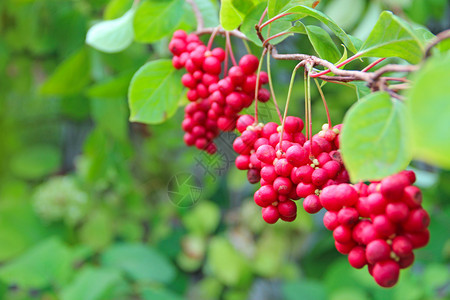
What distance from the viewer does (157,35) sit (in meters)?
0.71

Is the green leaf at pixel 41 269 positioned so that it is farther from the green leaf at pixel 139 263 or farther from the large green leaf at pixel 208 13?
the large green leaf at pixel 208 13

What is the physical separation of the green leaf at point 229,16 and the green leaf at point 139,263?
94cm

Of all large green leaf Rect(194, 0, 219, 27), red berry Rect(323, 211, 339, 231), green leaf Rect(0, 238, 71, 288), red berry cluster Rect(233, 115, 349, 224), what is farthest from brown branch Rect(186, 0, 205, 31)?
green leaf Rect(0, 238, 71, 288)

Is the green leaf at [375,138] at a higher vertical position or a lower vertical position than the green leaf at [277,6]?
lower

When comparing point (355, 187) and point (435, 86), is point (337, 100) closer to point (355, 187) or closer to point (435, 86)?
point (355, 187)

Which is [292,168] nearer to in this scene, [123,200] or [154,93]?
[154,93]

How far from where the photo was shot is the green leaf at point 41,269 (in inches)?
43.9

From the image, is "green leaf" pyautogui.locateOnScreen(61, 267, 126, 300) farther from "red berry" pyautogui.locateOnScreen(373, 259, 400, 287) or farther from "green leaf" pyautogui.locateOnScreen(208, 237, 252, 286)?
"red berry" pyautogui.locateOnScreen(373, 259, 400, 287)

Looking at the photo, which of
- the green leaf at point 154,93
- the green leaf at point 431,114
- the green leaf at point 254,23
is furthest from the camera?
the green leaf at point 154,93

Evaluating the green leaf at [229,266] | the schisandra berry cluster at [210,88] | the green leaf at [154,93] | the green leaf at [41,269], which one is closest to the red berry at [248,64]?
the schisandra berry cluster at [210,88]

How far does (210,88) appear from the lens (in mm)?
564

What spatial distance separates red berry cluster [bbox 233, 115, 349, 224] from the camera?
40 cm

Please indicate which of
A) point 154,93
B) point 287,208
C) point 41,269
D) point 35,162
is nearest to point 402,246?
point 287,208

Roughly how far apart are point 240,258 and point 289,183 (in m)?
1.13
